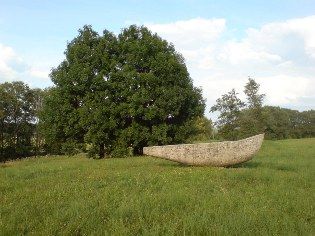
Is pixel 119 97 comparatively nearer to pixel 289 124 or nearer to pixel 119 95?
pixel 119 95

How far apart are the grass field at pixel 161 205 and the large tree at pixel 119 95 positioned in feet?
45.4

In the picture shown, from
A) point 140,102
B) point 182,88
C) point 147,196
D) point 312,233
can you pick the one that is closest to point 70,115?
point 140,102

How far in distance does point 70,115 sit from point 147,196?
19.2 meters

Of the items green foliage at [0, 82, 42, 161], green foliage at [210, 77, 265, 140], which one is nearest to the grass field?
green foliage at [210, 77, 265, 140]

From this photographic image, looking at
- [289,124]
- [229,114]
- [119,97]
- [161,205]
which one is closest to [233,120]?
[229,114]

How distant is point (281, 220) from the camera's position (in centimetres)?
719

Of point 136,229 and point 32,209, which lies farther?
point 32,209

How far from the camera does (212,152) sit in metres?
15.3

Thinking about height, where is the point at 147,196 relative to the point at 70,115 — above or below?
below

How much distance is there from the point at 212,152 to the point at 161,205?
7422 millimetres

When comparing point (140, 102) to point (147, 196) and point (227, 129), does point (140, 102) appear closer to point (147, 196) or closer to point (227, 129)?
point (147, 196)

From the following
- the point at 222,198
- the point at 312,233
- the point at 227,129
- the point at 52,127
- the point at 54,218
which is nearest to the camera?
the point at 312,233

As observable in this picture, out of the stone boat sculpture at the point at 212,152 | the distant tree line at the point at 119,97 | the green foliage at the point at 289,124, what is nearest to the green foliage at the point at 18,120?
the distant tree line at the point at 119,97

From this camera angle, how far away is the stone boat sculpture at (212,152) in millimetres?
15188
